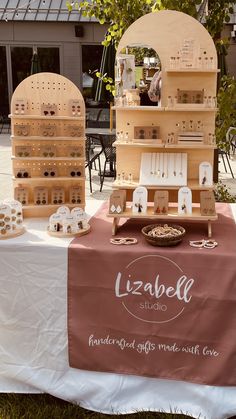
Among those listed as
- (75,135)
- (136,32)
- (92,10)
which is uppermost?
(92,10)

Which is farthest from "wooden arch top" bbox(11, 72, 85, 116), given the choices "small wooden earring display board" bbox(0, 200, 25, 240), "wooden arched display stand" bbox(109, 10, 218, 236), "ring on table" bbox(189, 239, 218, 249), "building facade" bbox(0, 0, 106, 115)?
"building facade" bbox(0, 0, 106, 115)

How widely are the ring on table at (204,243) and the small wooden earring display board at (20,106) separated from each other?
128 cm

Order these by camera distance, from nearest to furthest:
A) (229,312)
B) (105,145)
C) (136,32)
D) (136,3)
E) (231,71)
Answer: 1. (229,312)
2. (136,32)
3. (136,3)
4. (105,145)
5. (231,71)

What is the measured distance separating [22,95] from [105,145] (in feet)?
12.7

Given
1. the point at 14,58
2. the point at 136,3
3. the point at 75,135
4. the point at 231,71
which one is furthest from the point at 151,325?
the point at 14,58

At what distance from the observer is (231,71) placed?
12.6 m

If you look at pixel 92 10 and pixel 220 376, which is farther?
pixel 92 10

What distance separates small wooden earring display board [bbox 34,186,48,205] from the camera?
2951 mm

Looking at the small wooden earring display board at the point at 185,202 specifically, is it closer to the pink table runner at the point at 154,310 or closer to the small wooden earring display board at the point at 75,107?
the pink table runner at the point at 154,310

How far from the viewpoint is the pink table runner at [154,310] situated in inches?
91.9

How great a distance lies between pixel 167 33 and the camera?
2.71 metres

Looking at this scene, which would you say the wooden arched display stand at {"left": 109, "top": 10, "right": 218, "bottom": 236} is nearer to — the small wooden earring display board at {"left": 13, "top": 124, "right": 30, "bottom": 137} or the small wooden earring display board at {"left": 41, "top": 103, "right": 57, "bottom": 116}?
the small wooden earring display board at {"left": 41, "top": 103, "right": 57, "bottom": 116}

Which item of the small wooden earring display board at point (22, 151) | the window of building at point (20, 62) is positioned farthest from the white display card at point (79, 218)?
the window of building at point (20, 62)

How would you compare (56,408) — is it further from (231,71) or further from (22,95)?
(231,71)
